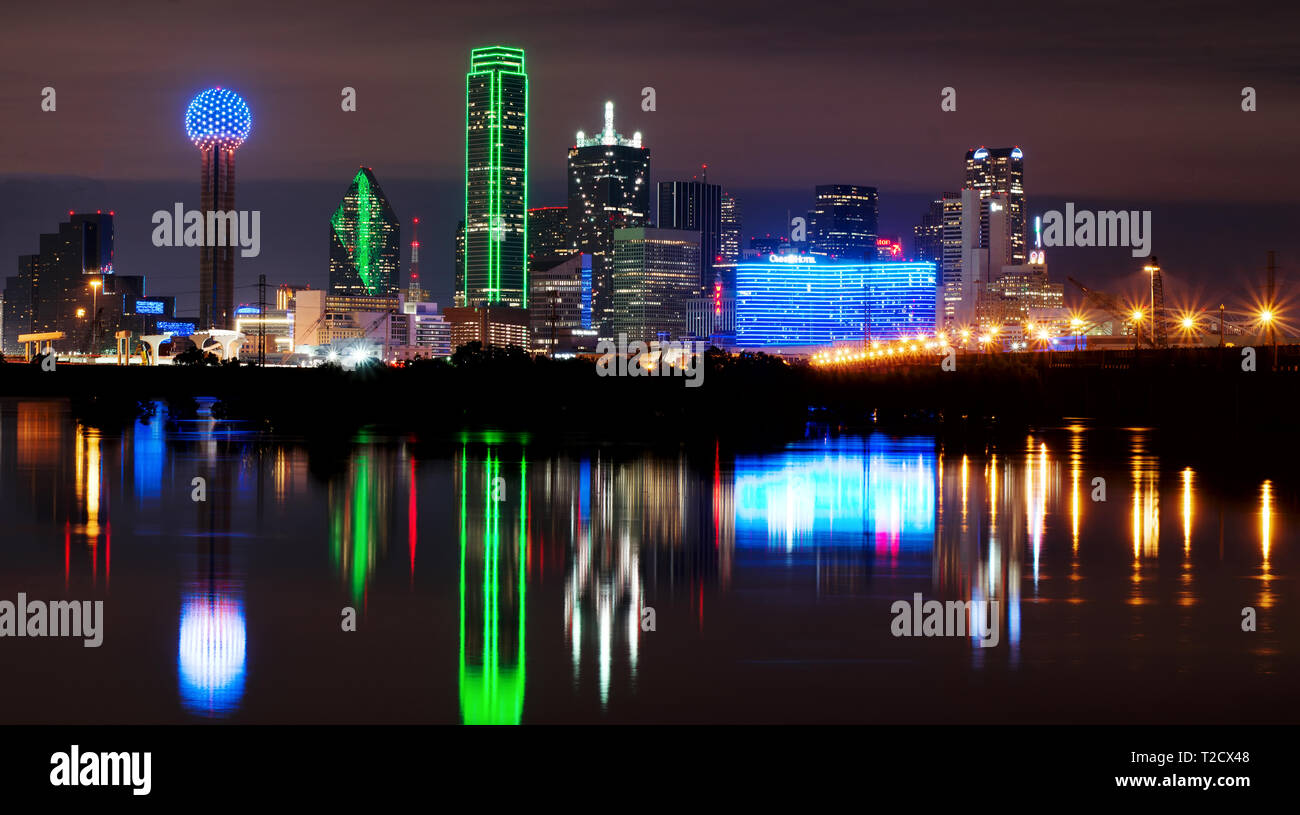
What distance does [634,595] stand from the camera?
26656mm

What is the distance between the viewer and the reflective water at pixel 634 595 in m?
19.2

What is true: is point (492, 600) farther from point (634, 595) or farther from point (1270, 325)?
point (1270, 325)

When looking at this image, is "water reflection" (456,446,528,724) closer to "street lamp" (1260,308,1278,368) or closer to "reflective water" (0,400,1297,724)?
"reflective water" (0,400,1297,724)

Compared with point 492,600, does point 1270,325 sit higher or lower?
higher

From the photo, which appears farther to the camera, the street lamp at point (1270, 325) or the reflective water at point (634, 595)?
the street lamp at point (1270, 325)

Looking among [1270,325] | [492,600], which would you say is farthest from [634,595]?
[1270,325]

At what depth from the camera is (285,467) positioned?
54.7 m

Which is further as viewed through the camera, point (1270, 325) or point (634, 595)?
point (1270, 325)

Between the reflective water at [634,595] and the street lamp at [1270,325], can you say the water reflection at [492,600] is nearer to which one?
the reflective water at [634,595]

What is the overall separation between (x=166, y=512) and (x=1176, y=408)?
95.2m

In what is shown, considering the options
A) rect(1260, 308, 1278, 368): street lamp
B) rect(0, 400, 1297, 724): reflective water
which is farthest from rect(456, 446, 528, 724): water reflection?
rect(1260, 308, 1278, 368): street lamp

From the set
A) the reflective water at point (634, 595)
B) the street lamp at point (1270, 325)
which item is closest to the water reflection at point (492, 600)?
the reflective water at point (634, 595)

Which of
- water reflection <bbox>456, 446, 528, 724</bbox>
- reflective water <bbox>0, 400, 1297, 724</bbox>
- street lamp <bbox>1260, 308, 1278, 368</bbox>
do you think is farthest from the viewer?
street lamp <bbox>1260, 308, 1278, 368</bbox>

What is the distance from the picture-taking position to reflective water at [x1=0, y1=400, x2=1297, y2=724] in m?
19.2
